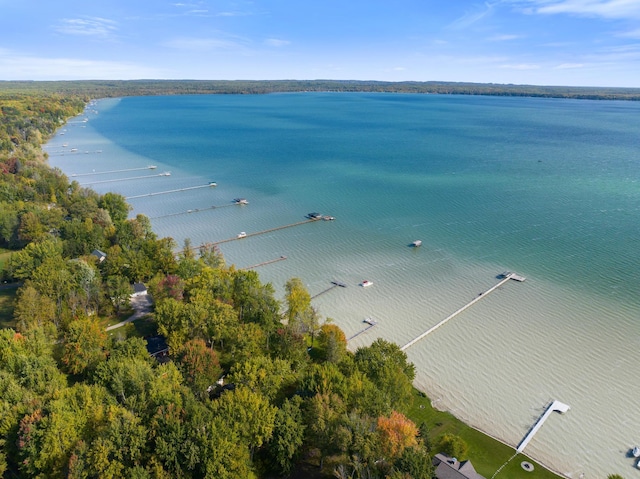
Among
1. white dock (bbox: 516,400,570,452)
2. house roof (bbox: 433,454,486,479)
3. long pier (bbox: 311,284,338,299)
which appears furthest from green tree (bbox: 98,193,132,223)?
white dock (bbox: 516,400,570,452)

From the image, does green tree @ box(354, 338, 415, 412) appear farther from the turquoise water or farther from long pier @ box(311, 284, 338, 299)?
long pier @ box(311, 284, 338, 299)

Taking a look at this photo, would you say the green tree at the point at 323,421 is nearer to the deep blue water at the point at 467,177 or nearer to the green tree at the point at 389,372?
the green tree at the point at 389,372

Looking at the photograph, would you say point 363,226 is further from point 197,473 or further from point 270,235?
point 197,473

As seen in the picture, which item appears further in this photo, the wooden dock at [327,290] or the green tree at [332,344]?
the wooden dock at [327,290]

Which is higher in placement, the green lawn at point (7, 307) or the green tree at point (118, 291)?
Answer: the green tree at point (118, 291)

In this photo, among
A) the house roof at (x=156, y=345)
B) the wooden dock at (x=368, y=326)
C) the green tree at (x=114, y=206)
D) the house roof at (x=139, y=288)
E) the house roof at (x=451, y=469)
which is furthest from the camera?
the green tree at (x=114, y=206)

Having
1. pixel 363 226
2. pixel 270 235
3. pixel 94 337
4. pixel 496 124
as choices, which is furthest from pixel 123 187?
pixel 496 124

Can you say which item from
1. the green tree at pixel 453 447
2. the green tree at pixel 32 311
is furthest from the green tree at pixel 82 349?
the green tree at pixel 453 447
